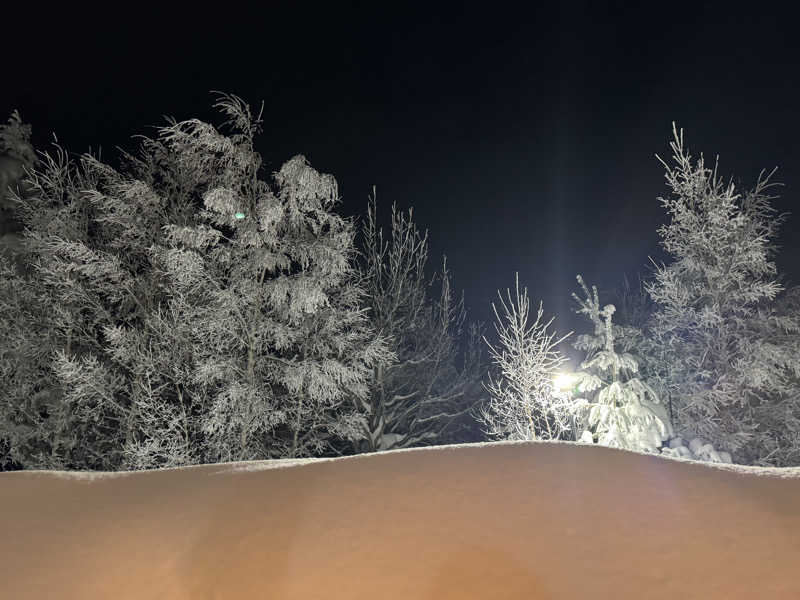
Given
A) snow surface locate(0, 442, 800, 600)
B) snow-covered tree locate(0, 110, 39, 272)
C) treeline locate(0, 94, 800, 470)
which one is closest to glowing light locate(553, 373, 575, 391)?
treeline locate(0, 94, 800, 470)

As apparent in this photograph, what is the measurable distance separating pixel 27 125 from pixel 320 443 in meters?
13.2

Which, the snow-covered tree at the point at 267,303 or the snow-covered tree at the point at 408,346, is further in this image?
the snow-covered tree at the point at 408,346

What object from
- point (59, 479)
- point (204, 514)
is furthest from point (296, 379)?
point (204, 514)

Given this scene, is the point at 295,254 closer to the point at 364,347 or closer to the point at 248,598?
the point at 364,347

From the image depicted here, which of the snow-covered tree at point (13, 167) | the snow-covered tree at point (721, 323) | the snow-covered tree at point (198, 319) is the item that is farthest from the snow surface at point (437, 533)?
the snow-covered tree at point (13, 167)

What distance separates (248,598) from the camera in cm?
395

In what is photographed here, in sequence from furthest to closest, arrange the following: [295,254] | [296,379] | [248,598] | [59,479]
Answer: [295,254] < [296,379] < [59,479] < [248,598]

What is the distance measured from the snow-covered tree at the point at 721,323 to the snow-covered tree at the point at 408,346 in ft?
22.4

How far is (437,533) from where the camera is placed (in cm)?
441

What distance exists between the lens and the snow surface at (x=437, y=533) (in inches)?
149

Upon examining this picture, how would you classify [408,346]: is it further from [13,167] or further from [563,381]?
[13,167]

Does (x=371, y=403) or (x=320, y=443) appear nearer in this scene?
(x=320, y=443)

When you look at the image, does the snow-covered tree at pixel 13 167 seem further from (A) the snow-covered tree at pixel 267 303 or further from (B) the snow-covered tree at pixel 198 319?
(A) the snow-covered tree at pixel 267 303

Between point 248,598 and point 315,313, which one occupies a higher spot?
point 315,313
